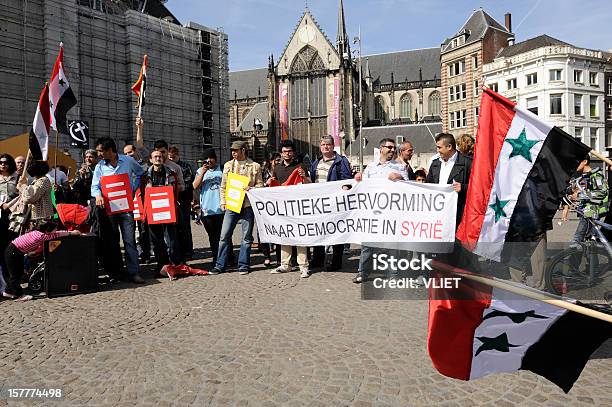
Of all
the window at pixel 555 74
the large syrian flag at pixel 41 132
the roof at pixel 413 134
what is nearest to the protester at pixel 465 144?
the large syrian flag at pixel 41 132

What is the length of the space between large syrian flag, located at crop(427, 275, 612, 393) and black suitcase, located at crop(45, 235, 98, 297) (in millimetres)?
5312

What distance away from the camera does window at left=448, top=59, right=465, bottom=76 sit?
4962cm

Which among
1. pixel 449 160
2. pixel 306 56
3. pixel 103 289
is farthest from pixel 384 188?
pixel 306 56

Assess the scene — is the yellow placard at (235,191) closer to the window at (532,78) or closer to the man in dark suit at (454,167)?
the man in dark suit at (454,167)

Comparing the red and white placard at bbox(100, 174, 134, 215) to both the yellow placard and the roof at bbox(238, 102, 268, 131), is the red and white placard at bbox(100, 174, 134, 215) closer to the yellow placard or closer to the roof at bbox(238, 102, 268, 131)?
the yellow placard

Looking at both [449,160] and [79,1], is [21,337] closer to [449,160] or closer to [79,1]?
[449,160]

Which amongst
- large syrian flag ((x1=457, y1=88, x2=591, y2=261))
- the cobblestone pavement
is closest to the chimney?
the cobblestone pavement

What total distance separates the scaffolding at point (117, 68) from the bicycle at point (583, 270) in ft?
98.6

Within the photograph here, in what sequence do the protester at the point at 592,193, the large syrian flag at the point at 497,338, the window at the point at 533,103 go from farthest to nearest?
the window at the point at 533,103, the protester at the point at 592,193, the large syrian flag at the point at 497,338

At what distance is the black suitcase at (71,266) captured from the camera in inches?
247

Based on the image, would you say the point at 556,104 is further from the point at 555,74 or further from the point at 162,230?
the point at 162,230

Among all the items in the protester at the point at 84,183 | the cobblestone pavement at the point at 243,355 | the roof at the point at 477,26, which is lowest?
the cobblestone pavement at the point at 243,355

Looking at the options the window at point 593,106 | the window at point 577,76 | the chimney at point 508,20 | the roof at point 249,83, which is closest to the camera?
the window at point 577,76

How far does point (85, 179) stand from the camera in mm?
8836
